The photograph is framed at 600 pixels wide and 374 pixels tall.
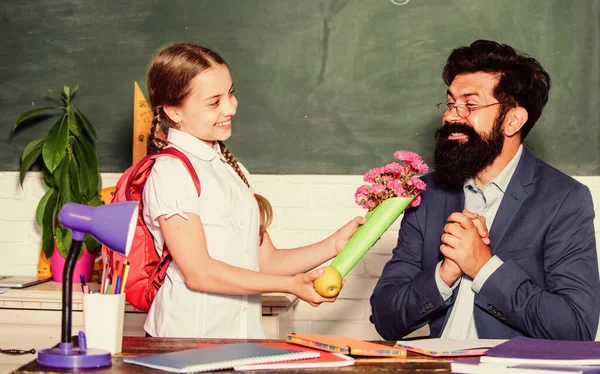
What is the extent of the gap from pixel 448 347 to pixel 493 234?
27.9 inches

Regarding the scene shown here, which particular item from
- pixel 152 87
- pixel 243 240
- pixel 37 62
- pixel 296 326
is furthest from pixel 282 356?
pixel 37 62

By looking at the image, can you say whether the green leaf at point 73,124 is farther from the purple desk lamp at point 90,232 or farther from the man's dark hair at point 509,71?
the purple desk lamp at point 90,232

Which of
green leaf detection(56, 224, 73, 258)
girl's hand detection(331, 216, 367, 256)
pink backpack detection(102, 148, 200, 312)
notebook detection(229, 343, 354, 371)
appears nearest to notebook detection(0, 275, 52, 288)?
green leaf detection(56, 224, 73, 258)

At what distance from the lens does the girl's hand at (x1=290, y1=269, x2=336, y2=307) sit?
6.56 feet

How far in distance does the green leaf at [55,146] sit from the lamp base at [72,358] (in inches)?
70.0

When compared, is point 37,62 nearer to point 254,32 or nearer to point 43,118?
point 43,118

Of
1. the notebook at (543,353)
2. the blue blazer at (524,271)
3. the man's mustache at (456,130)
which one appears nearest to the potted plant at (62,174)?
the blue blazer at (524,271)

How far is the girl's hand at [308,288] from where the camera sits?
1999mm

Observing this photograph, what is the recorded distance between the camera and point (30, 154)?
346cm

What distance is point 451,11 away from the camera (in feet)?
11.2

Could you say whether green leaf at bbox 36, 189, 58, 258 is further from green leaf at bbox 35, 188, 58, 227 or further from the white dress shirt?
the white dress shirt

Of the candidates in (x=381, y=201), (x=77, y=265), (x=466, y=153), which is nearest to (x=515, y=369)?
(x=381, y=201)

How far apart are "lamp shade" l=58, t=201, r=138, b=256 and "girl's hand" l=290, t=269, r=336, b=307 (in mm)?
521

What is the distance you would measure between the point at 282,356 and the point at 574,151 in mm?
2152
